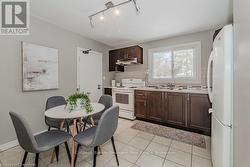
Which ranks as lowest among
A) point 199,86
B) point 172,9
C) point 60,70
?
point 199,86

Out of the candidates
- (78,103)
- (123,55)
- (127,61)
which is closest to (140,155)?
(78,103)

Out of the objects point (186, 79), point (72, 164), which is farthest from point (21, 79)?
point (186, 79)

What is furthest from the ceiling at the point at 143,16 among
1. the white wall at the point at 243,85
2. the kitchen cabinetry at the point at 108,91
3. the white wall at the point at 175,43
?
the kitchen cabinetry at the point at 108,91

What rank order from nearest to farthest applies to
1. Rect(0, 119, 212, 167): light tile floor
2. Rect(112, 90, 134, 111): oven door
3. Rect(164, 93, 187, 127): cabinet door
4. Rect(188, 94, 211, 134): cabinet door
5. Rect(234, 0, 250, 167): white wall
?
1. Rect(234, 0, 250, 167): white wall
2. Rect(0, 119, 212, 167): light tile floor
3. Rect(188, 94, 211, 134): cabinet door
4. Rect(164, 93, 187, 127): cabinet door
5. Rect(112, 90, 134, 111): oven door

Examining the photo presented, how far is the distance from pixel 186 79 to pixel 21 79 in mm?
3640

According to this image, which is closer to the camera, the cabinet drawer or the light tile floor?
the light tile floor

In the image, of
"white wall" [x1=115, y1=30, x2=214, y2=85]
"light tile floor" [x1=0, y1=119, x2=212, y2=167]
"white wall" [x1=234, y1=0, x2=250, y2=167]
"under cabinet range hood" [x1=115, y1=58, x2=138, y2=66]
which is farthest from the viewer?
"under cabinet range hood" [x1=115, y1=58, x2=138, y2=66]

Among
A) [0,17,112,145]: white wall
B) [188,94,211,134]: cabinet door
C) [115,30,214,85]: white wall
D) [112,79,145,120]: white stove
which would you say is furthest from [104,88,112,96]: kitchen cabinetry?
[188,94,211,134]: cabinet door

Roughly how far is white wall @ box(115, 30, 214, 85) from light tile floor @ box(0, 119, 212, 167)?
1765 mm

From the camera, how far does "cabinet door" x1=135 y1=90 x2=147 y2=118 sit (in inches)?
127

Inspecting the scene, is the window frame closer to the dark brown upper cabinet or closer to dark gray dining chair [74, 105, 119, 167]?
the dark brown upper cabinet

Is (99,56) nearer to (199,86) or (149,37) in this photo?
(149,37)

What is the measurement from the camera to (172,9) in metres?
2.06

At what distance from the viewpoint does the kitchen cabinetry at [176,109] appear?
2475 millimetres
